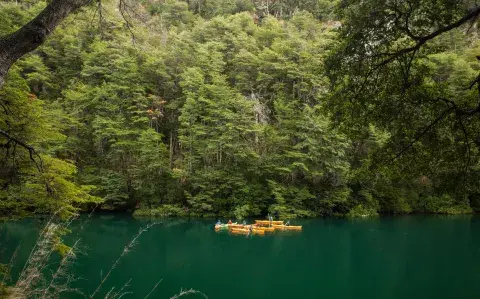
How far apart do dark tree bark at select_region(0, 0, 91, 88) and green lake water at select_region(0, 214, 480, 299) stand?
17.4 feet

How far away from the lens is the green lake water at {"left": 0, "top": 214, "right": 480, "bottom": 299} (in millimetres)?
9062

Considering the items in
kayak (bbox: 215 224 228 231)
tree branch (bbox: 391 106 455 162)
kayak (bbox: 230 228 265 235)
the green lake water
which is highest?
tree branch (bbox: 391 106 455 162)

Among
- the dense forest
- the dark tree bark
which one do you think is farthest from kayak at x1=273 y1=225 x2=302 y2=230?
the dark tree bark

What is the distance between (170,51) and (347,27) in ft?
72.3

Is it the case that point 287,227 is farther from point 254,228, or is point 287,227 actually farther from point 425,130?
point 425,130

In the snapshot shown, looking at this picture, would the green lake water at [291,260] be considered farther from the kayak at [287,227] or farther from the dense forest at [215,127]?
the dense forest at [215,127]


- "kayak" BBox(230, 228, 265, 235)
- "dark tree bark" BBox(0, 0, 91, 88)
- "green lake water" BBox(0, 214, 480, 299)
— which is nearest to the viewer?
"dark tree bark" BBox(0, 0, 91, 88)

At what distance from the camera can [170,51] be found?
24734mm

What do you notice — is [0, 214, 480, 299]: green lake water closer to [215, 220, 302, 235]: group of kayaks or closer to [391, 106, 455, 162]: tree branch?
[215, 220, 302, 235]: group of kayaks

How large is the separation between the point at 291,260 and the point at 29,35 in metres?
11.4

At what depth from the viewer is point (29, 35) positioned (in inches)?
89.3

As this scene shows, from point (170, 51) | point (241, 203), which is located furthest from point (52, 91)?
point (241, 203)

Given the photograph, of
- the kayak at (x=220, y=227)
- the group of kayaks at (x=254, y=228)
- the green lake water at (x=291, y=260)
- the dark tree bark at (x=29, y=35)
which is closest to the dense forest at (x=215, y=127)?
the group of kayaks at (x=254, y=228)

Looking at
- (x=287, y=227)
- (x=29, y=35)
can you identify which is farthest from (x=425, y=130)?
(x=287, y=227)
